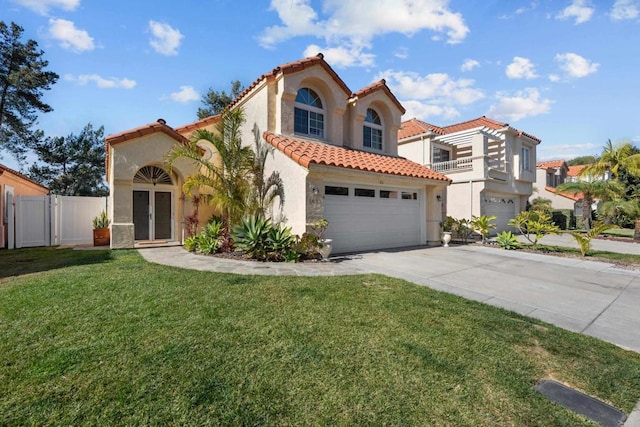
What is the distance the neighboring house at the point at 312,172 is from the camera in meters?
11.3

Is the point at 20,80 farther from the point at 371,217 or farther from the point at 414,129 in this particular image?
the point at 414,129

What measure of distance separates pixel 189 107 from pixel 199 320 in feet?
91.8

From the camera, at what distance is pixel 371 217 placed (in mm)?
13039

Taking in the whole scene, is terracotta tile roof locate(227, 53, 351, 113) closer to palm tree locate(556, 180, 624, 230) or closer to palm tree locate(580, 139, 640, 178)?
palm tree locate(556, 180, 624, 230)

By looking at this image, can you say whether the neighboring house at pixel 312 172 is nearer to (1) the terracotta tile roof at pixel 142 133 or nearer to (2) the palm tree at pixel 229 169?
(1) the terracotta tile roof at pixel 142 133

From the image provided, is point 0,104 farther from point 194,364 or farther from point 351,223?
point 194,364

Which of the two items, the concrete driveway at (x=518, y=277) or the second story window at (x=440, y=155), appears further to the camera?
the second story window at (x=440, y=155)

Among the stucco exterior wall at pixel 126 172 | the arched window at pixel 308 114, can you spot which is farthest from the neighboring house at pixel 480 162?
the stucco exterior wall at pixel 126 172

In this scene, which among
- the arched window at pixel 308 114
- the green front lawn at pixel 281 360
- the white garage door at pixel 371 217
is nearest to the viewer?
the green front lawn at pixel 281 360

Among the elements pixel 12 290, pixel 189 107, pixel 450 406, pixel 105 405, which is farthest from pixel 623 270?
pixel 189 107

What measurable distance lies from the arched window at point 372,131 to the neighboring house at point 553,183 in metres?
29.7

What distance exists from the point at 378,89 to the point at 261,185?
328 inches

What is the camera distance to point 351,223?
40.4 ft

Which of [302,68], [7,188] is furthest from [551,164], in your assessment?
[7,188]
